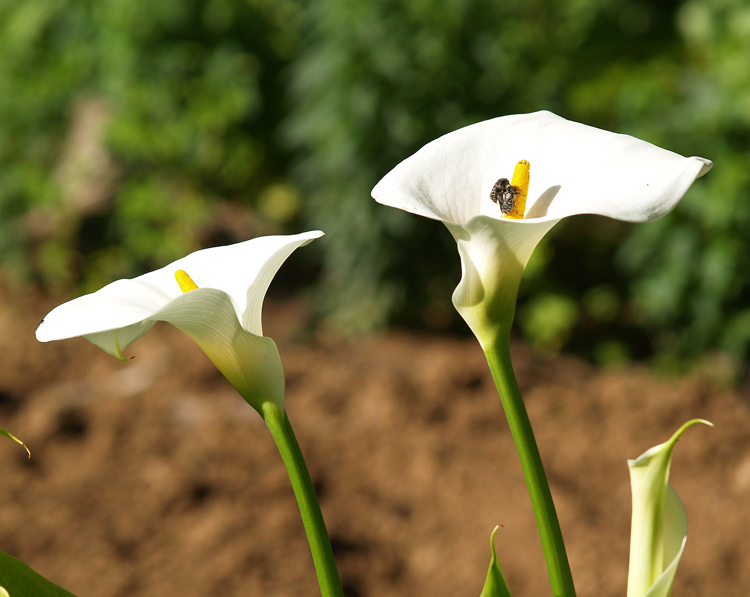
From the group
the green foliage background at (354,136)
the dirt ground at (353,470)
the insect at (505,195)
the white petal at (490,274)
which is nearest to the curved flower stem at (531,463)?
the white petal at (490,274)

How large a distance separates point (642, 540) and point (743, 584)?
98 centimetres

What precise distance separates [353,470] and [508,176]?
3.91 ft

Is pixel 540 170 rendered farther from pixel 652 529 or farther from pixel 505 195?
pixel 652 529

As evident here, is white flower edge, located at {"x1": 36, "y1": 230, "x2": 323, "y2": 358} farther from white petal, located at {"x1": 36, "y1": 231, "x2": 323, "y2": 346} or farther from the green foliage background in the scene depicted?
the green foliage background

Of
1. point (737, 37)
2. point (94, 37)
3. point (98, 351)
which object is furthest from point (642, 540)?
point (94, 37)

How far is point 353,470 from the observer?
1711mm

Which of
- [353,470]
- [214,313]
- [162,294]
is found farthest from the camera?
[353,470]

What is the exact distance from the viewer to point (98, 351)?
2242 mm

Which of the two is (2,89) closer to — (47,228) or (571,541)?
(47,228)

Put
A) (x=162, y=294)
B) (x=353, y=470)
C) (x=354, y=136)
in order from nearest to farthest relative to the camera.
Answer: (x=162, y=294) < (x=353, y=470) < (x=354, y=136)

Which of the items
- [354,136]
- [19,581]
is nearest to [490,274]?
[19,581]

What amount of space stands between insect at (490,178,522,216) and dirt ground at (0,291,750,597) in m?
0.99

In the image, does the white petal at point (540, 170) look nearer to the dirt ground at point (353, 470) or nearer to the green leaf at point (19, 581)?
the green leaf at point (19, 581)

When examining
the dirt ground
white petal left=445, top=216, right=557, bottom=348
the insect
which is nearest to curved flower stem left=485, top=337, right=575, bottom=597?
white petal left=445, top=216, right=557, bottom=348
